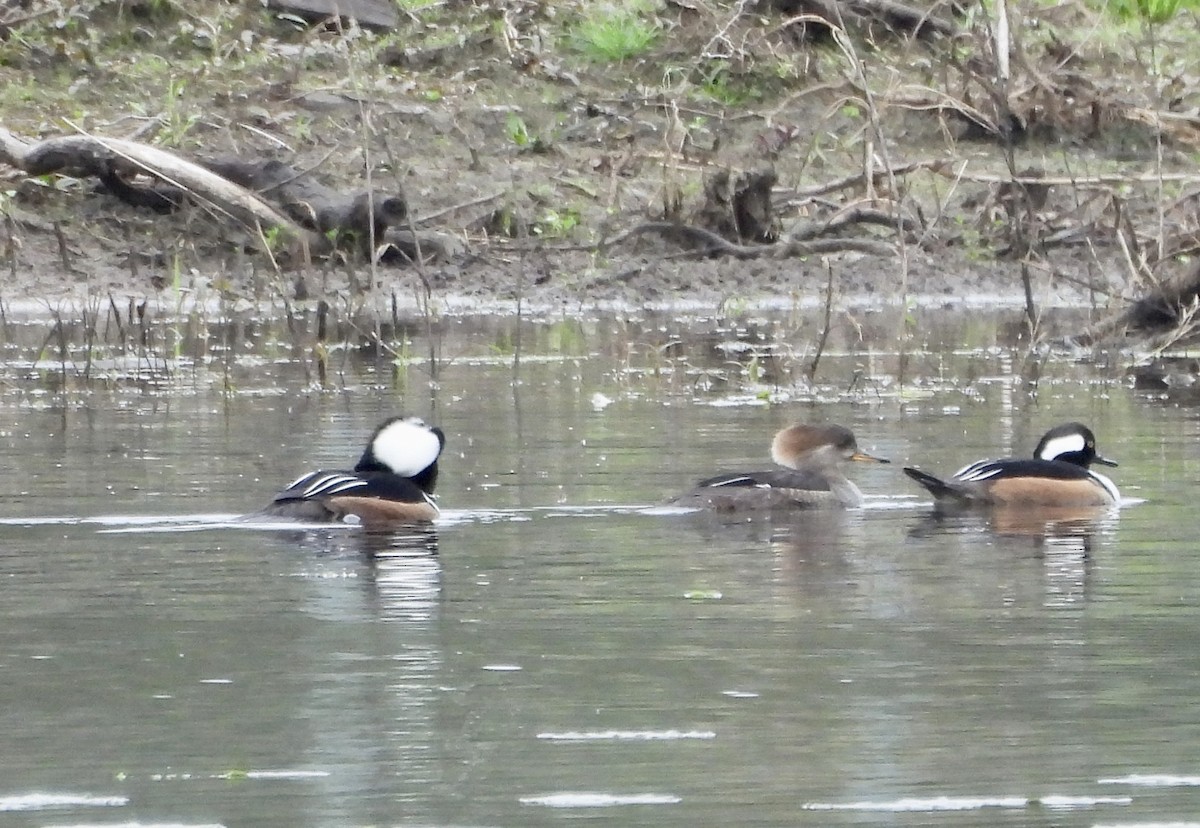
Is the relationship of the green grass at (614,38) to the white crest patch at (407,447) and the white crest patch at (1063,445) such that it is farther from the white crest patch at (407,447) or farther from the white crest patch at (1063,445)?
the white crest patch at (407,447)

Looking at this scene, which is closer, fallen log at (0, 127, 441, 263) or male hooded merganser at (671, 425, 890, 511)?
male hooded merganser at (671, 425, 890, 511)

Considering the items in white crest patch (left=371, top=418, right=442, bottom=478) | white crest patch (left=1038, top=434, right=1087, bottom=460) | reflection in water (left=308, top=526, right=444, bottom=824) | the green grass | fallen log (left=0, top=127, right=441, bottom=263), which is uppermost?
the green grass

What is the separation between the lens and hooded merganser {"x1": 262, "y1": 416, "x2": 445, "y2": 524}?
9.52m

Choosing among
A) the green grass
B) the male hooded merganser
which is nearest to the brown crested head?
the male hooded merganser

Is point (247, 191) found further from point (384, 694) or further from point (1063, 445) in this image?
point (384, 694)

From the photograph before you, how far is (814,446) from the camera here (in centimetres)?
1091

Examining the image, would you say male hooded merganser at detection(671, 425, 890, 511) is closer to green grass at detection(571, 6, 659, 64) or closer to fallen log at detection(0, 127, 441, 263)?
fallen log at detection(0, 127, 441, 263)

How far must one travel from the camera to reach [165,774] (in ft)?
18.1

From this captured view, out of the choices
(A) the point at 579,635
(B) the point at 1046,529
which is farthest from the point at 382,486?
(A) the point at 579,635

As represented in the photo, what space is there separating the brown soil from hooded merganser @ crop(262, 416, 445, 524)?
728 cm

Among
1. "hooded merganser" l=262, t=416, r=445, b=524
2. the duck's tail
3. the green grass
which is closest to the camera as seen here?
"hooded merganser" l=262, t=416, r=445, b=524

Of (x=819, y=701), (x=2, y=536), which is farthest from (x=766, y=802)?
(x=2, y=536)

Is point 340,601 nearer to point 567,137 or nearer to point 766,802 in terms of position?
point 766,802

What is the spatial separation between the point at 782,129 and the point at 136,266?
5925mm
